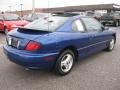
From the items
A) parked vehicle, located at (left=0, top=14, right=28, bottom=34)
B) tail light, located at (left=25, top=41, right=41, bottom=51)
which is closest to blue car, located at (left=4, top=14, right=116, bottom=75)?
tail light, located at (left=25, top=41, right=41, bottom=51)

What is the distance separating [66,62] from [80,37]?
78 centimetres

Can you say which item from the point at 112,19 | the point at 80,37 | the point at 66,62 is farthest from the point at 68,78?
the point at 112,19

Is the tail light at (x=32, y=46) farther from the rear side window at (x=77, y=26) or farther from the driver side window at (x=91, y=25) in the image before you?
the driver side window at (x=91, y=25)

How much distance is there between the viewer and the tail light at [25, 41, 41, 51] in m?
3.81

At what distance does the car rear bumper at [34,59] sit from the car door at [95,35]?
5.22 feet

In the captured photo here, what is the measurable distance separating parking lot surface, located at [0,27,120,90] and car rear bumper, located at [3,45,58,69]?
0.39 metres

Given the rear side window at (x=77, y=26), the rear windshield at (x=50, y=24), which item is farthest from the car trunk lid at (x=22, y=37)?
the rear side window at (x=77, y=26)

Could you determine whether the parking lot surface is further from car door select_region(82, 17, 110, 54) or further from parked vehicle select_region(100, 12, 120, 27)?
parked vehicle select_region(100, 12, 120, 27)

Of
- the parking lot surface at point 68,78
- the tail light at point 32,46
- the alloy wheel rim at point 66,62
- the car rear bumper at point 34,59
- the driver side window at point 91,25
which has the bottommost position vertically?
the parking lot surface at point 68,78

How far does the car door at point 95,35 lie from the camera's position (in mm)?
5199

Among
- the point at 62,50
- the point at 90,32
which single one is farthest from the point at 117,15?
the point at 62,50

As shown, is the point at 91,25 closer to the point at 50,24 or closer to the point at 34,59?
the point at 50,24

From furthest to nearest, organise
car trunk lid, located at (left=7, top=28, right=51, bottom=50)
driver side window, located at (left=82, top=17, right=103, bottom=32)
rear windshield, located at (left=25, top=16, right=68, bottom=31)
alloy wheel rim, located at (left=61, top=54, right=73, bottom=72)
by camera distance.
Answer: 1. driver side window, located at (left=82, top=17, right=103, bottom=32)
2. rear windshield, located at (left=25, top=16, right=68, bottom=31)
3. alloy wheel rim, located at (left=61, top=54, right=73, bottom=72)
4. car trunk lid, located at (left=7, top=28, right=51, bottom=50)

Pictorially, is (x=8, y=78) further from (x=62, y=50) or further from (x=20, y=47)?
(x=62, y=50)
